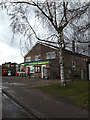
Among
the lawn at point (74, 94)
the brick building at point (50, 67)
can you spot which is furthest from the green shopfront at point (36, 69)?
the lawn at point (74, 94)

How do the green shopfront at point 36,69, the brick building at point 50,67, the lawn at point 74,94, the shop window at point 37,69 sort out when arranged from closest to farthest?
the lawn at point 74,94 < the brick building at point 50,67 < the green shopfront at point 36,69 < the shop window at point 37,69

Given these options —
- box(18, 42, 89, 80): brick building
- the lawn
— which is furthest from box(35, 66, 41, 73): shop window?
the lawn

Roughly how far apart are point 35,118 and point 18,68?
2625 cm

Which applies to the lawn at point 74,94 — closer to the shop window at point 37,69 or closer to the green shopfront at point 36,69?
the green shopfront at point 36,69

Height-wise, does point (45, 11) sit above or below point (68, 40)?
above

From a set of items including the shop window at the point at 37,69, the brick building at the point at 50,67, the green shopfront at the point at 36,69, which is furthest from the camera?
the shop window at the point at 37,69

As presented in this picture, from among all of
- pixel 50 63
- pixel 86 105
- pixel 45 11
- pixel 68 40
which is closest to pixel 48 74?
pixel 50 63

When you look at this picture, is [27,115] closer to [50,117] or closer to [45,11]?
[50,117]

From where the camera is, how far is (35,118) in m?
4.73

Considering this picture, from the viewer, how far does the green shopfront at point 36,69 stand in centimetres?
2128

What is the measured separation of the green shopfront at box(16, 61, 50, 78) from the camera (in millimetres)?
21278

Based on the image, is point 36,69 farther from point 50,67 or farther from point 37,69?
point 50,67

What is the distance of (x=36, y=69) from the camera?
968 inches

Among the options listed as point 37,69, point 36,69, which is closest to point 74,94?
point 37,69
